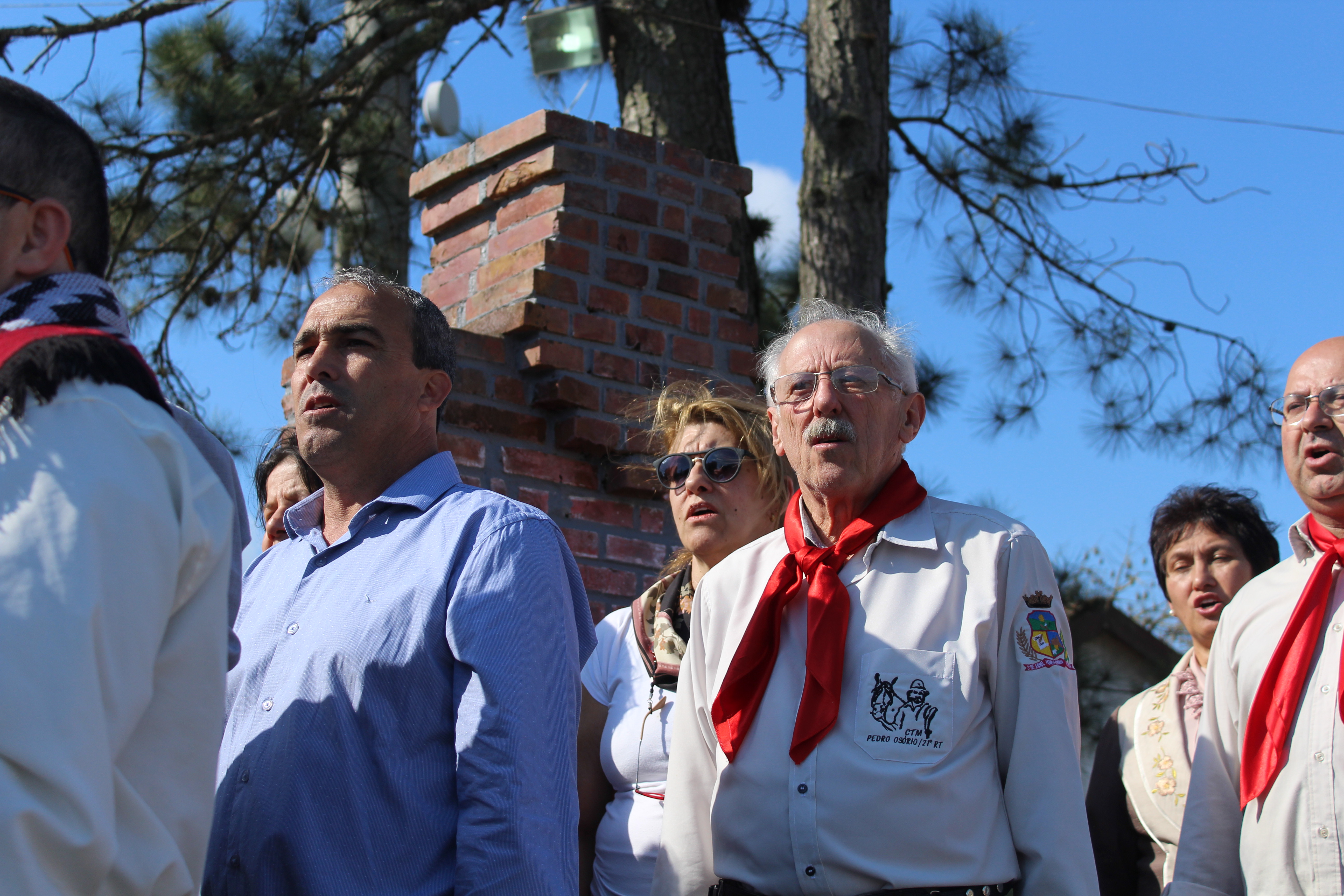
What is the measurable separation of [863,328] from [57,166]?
1660 millimetres

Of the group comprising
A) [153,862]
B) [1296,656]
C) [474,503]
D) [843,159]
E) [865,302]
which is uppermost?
[843,159]

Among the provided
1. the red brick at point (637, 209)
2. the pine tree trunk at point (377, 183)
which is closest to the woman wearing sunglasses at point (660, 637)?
the red brick at point (637, 209)

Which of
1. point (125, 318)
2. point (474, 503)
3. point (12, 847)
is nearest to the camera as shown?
point (12, 847)

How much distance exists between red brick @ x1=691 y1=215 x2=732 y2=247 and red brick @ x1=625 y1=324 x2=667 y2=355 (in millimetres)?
397

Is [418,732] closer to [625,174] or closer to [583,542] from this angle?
[583,542]

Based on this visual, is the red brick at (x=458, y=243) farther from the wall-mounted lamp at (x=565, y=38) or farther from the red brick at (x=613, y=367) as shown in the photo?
the wall-mounted lamp at (x=565, y=38)

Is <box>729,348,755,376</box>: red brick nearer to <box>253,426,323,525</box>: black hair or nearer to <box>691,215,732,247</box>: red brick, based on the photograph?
<box>691,215,732,247</box>: red brick

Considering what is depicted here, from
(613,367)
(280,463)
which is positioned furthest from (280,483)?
(613,367)

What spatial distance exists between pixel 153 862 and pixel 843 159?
16.9ft

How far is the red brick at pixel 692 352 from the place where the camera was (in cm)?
437

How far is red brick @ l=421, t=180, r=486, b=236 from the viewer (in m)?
4.54

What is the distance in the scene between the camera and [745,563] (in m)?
2.77

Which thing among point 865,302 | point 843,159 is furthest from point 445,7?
point 865,302

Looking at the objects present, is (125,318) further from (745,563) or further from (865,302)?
(865,302)
